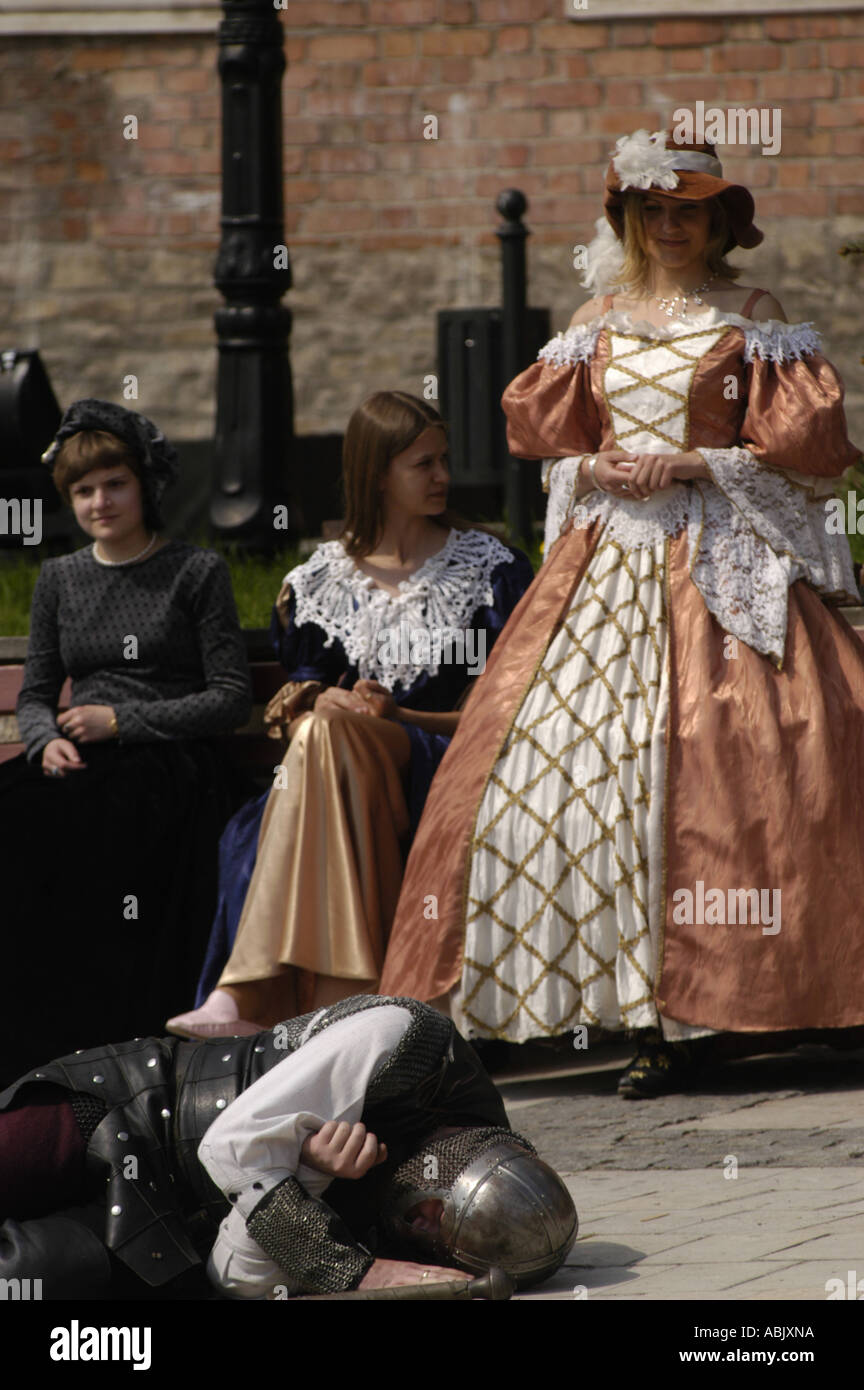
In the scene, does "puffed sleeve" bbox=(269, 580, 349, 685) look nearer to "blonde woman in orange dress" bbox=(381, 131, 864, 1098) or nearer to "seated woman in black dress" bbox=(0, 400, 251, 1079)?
"seated woman in black dress" bbox=(0, 400, 251, 1079)

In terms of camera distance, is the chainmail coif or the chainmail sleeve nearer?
the chainmail sleeve

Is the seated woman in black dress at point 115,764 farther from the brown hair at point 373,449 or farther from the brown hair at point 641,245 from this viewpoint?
the brown hair at point 641,245

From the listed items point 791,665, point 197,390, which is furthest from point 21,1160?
point 197,390

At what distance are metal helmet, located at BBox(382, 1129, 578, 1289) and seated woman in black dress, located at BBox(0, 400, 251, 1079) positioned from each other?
199 centimetres

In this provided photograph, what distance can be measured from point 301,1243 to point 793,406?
246cm

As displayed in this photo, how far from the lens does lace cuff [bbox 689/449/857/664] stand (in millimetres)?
4980

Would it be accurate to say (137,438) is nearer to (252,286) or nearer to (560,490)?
(560,490)

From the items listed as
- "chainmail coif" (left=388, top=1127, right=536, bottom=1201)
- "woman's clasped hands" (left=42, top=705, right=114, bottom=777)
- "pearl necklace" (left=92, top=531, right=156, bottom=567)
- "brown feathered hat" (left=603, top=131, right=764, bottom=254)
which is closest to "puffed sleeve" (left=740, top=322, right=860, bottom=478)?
"brown feathered hat" (left=603, top=131, right=764, bottom=254)

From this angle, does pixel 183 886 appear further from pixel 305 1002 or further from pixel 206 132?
pixel 206 132

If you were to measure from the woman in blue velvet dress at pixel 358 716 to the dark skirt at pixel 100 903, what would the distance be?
130 millimetres

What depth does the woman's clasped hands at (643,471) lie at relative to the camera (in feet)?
16.4

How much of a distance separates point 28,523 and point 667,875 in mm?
5038

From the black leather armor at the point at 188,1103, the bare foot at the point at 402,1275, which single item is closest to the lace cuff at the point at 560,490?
the black leather armor at the point at 188,1103

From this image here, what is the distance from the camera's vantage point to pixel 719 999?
15.8 ft
